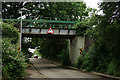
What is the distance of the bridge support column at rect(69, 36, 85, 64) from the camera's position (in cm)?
2392

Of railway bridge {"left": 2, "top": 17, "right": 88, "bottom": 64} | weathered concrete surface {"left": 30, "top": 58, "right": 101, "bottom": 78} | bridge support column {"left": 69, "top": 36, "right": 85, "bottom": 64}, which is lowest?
weathered concrete surface {"left": 30, "top": 58, "right": 101, "bottom": 78}

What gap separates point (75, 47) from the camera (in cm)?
2598

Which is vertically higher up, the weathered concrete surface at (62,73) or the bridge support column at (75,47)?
the bridge support column at (75,47)

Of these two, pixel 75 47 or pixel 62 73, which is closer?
pixel 62 73

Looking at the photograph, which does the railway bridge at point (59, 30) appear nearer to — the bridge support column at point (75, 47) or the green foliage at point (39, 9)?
the bridge support column at point (75, 47)

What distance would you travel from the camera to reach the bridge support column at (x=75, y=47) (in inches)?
942

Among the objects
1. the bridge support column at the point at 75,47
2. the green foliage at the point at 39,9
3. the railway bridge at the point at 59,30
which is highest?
the green foliage at the point at 39,9

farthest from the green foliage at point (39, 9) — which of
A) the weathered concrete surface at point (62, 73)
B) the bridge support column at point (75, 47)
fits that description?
the weathered concrete surface at point (62, 73)

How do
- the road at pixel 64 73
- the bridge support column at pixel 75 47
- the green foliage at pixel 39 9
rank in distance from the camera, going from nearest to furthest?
the road at pixel 64 73, the bridge support column at pixel 75 47, the green foliage at pixel 39 9

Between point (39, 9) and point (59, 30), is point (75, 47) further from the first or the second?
point (39, 9)

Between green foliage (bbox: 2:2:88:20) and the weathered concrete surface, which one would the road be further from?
green foliage (bbox: 2:2:88:20)

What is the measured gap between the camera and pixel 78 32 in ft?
79.7

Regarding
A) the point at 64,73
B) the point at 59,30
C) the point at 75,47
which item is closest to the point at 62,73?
the point at 64,73

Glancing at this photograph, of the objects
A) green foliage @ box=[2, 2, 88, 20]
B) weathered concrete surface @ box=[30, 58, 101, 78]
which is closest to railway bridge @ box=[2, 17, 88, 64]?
green foliage @ box=[2, 2, 88, 20]
